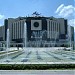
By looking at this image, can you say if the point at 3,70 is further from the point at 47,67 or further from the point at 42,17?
the point at 42,17

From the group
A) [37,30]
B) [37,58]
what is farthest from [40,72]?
[37,30]

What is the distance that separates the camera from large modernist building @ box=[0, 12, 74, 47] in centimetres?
9581

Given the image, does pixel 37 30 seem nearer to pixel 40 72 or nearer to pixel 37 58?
pixel 37 58

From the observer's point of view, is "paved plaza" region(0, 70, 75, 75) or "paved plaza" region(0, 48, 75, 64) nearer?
"paved plaza" region(0, 70, 75, 75)

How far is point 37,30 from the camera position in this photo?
3839 inches

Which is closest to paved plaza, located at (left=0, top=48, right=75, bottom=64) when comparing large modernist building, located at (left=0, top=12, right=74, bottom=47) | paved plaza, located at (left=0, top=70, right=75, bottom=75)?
paved plaza, located at (left=0, top=70, right=75, bottom=75)

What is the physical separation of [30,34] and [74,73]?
88.7 m

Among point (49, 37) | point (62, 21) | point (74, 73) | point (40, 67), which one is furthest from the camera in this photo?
point (62, 21)

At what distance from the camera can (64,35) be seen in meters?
102

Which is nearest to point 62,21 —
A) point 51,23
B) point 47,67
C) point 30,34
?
point 51,23

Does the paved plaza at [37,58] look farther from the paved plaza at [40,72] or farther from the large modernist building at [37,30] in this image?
the large modernist building at [37,30]

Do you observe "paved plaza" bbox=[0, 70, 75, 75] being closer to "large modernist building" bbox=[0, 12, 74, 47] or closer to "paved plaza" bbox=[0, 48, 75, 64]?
"paved plaza" bbox=[0, 48, 75, 64]

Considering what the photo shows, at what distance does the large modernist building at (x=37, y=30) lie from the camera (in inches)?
3772

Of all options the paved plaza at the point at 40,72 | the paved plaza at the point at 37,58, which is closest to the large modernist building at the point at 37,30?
the paved plaza at the point at 37,58
